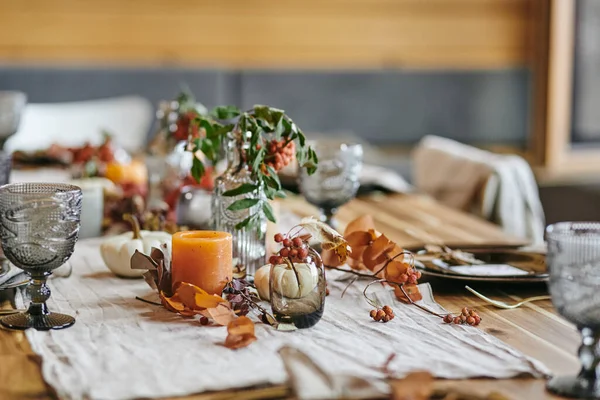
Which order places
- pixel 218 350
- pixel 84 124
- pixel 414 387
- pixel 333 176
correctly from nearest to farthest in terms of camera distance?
pixel 414 387 → pixel 218 350 → pixel 333 176 → pixel 84 124

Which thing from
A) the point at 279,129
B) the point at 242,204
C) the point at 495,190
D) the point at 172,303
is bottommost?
the point at 495,190

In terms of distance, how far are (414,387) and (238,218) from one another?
538mm

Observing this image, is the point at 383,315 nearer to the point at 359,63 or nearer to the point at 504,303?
the point at 504,303

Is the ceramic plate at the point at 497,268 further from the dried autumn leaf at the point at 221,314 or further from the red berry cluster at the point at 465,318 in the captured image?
the dried autumn leaf at the point at 221,314

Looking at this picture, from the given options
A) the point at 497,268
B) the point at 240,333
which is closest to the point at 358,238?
the point at 497,268

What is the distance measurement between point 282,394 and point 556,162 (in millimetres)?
4023

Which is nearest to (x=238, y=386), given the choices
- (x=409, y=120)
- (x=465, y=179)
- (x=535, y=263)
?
(x=535, y=263)

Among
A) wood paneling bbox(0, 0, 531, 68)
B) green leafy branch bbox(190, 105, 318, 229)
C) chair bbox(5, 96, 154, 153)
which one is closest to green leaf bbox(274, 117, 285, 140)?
green leafy branch bbox(190, 105, 318, 229)

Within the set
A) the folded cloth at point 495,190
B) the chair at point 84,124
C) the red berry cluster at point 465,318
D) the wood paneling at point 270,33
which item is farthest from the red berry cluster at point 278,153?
the wood paneling at point 270,33

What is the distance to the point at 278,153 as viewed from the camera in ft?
4.16

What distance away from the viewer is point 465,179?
8.13ft

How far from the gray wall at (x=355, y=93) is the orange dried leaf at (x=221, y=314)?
3.20 meters

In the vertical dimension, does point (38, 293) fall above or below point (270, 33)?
below

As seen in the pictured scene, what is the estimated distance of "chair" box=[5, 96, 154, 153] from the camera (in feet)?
11.2
